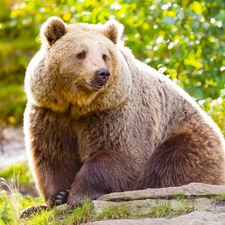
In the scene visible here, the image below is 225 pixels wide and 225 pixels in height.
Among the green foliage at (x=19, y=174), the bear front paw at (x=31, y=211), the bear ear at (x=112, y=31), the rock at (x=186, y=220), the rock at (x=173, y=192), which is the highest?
the bear ear at (x=112, y=31)

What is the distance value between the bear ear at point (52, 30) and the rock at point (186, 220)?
2443 millimetres

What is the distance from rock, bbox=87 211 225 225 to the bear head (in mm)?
1630

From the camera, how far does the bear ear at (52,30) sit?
4.85 m

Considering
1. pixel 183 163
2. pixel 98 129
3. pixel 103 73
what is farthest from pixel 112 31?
pixel 183 163

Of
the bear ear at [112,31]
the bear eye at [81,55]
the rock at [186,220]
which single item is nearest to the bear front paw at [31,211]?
the rock at [186,220]

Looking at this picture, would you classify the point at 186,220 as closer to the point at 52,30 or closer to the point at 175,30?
the point at 52,30

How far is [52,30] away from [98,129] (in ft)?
4.64

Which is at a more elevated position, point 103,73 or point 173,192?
point 103,73

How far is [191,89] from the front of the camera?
8.16 meters

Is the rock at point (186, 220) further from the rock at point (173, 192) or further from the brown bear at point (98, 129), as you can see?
the brown bear at point (98, 129)

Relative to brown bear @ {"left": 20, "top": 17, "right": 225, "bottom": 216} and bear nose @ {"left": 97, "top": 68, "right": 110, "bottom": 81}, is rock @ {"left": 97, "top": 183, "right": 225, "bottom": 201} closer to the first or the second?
brown bear @ {"left": 20, "top": 17, "right": 225, "bottom": 216}

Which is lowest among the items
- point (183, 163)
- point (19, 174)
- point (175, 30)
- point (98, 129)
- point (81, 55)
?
point (183, 163)

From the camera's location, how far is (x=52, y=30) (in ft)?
16.0

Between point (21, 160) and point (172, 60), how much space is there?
15.4ft
